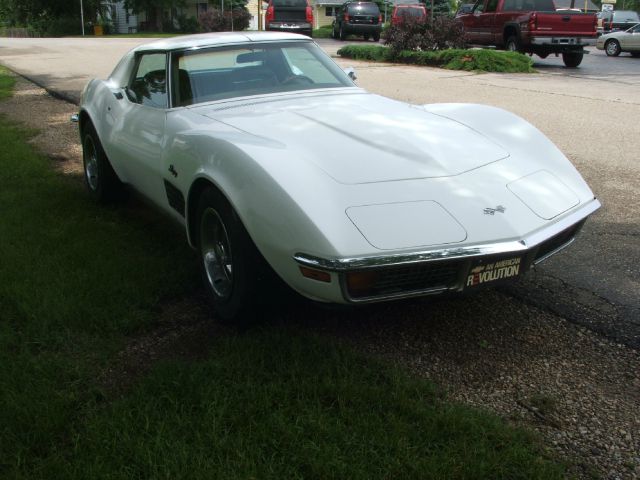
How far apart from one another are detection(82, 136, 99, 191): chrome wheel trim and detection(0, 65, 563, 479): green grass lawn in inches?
72.9

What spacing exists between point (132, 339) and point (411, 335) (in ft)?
4.34

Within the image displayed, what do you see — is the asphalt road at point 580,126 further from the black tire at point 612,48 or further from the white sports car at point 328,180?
the black tire at point 612,48

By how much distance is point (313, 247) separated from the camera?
2.70m

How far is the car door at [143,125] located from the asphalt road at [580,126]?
7.03 ft

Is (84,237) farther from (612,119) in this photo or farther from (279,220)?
(612,119)

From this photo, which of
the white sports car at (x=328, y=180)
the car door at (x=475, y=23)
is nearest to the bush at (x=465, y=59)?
the car door at (x=475, y=23)

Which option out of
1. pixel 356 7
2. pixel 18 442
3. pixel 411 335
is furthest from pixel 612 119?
pixel 356 7

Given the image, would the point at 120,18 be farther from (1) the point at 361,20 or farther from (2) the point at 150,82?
(2) the point at 150,82

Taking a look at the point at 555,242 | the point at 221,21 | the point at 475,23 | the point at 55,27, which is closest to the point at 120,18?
the point at 55,27

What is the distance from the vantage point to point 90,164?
5598mm

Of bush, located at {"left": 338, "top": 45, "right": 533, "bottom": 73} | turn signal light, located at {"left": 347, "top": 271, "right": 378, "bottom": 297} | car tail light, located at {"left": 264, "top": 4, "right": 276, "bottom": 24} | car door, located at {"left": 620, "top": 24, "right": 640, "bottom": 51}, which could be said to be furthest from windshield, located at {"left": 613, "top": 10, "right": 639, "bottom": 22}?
turn signal light, located at {"left": 347, "top": 271, "right": 378, "bottom": 297}

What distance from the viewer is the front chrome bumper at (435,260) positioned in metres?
2.64

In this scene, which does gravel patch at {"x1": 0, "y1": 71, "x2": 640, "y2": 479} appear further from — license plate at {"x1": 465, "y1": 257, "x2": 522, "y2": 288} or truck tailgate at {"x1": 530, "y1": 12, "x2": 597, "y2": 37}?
truck tailgate at {"x1": 530, "y1": 12, "x2": 597, "y2": 37}

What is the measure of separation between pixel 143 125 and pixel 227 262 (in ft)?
4.60
